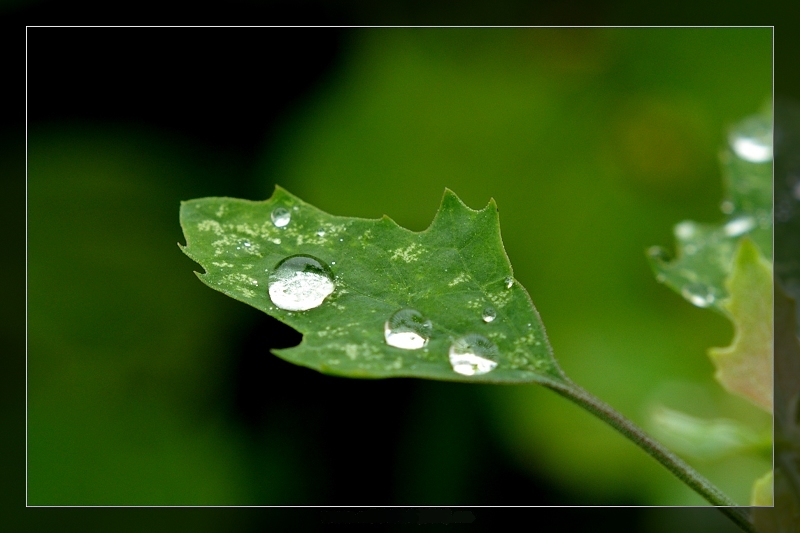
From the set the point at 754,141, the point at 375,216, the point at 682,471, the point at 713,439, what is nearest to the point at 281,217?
the point at 682,471

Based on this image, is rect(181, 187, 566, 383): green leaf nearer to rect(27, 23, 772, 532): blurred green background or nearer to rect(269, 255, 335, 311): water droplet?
rect(269, 255, 335, 311): water droplet

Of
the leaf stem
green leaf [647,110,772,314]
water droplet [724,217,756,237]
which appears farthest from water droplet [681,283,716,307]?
the leaf stem

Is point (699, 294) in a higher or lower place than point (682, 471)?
higher

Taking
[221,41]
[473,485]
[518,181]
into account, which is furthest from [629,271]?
[221,41]

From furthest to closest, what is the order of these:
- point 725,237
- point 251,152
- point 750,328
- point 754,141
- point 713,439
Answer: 1. point 251,152
2. point 754,141
3. point 725,237
4. point 713,439
5. point 750,328

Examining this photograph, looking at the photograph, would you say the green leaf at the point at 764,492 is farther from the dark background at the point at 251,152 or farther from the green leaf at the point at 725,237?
the dark background at the point at 251,152

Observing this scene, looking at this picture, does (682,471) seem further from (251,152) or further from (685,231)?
(251,152)
